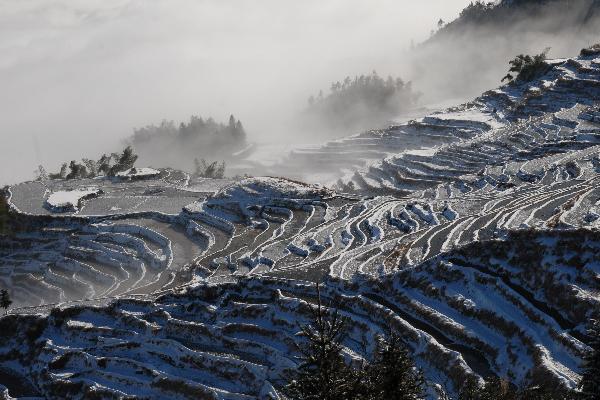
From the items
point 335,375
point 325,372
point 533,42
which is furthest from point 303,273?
point 533,42

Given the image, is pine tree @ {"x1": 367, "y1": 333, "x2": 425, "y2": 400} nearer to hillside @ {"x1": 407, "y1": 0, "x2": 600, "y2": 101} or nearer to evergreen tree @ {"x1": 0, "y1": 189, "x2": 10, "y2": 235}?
evergreen tree @ {"x1": 0, "y1": 189, "x2": 10, "y2": 235}

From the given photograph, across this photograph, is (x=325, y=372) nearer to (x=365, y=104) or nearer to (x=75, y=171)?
(x=75, y=171)

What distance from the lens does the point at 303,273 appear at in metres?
42.7

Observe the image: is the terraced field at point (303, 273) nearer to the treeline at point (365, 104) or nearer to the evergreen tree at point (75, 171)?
the evergreen tree at point (75, 171)

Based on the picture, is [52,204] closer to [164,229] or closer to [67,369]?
[164,229]

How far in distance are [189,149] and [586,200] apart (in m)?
137

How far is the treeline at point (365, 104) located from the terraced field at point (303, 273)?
275ft

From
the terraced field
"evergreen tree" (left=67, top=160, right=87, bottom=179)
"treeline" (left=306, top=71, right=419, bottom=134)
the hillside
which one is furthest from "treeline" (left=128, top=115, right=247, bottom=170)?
the terraced field

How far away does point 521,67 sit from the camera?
11131cm

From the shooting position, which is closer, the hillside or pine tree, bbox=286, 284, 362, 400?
pine tree, bbox=286, 284, 362, 400

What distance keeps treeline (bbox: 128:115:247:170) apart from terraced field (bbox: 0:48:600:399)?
3141 inches

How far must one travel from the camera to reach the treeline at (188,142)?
160750 mm

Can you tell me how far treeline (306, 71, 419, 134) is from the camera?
6471 inches

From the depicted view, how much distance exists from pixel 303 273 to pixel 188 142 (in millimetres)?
135107
